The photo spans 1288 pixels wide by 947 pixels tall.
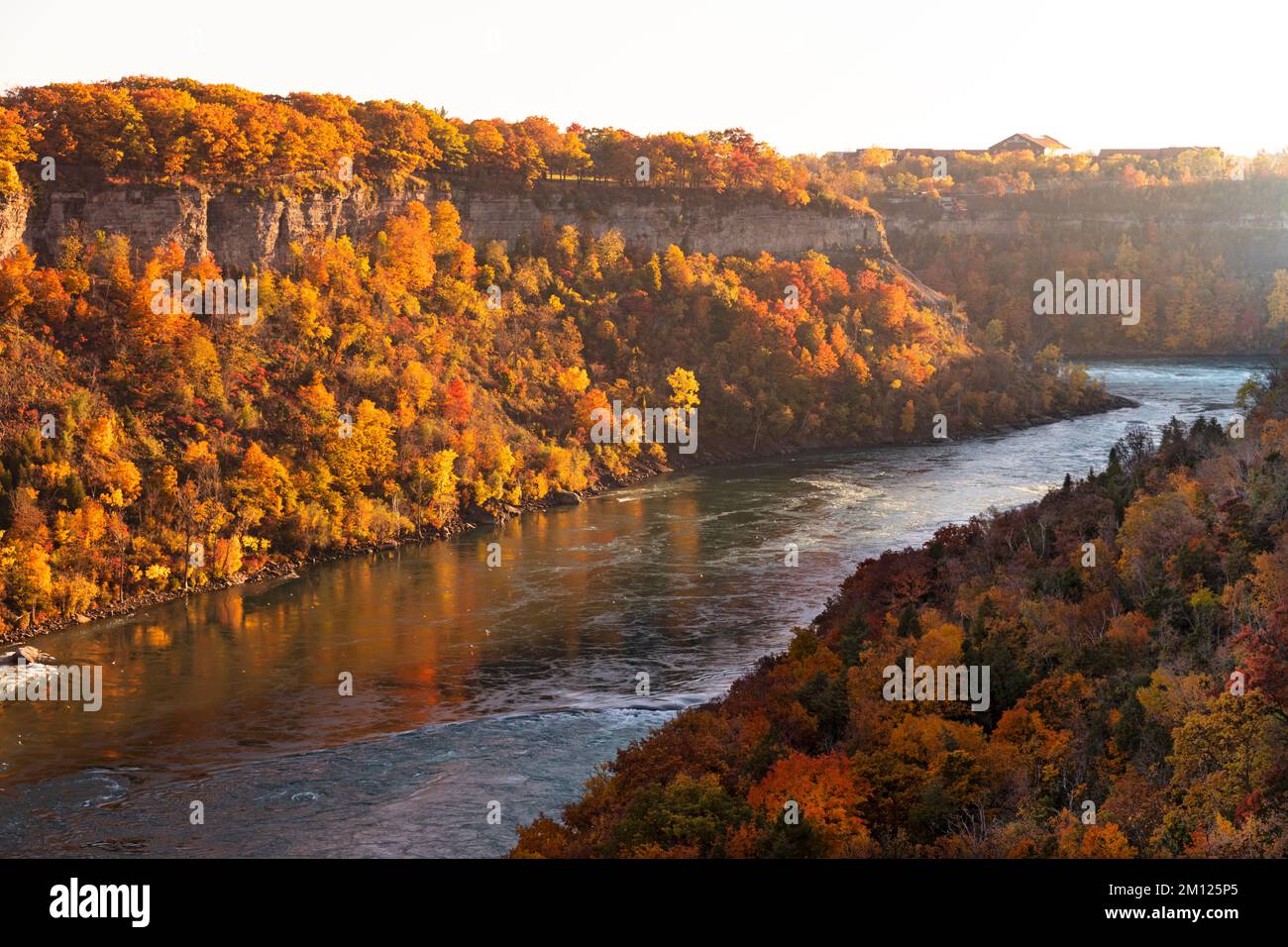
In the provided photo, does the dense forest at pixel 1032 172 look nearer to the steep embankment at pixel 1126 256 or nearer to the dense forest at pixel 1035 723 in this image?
the steep embankment at pixel 1126 256

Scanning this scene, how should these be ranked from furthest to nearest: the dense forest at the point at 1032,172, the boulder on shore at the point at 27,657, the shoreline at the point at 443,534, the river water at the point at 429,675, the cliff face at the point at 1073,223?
the dense forest at the point at 1032,172
the cliff face at the point at 1073,223
the shoreline at the point at 443,534
the boulder on shore at the point at 27,657
the river water at the point at 429,675

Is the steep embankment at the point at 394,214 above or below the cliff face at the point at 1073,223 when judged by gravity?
below

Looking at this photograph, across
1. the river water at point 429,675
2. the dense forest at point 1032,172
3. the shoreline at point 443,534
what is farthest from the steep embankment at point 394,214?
the dense forest at point 1032,172

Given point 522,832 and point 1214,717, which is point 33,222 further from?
point 1214,717

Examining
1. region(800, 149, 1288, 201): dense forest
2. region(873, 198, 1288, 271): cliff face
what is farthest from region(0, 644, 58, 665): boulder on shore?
region(873, 198, 1288, 271): cliff face

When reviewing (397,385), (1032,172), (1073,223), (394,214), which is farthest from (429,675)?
(1032,172)

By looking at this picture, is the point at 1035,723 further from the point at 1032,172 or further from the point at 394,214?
the point at 1032,172
